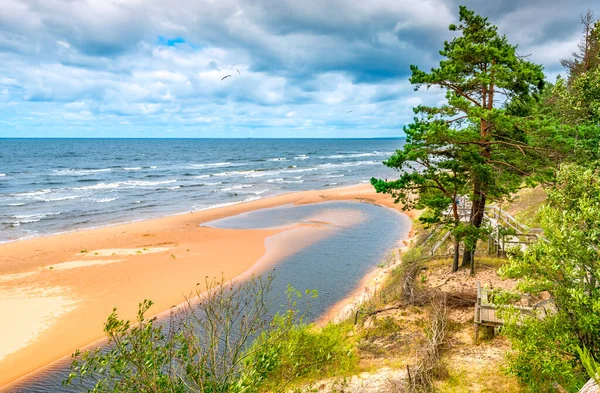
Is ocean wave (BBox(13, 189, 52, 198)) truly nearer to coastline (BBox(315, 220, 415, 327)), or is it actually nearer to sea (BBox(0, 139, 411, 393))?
sea (BBox(0, 139, 411, 393))

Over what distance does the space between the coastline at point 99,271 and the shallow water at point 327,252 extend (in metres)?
1.39

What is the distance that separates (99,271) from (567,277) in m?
22.8

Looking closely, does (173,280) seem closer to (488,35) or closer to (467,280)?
(467,280)

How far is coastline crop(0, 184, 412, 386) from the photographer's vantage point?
583 inches

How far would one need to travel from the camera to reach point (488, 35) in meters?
13.2

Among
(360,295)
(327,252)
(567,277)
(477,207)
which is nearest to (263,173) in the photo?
(327,252)

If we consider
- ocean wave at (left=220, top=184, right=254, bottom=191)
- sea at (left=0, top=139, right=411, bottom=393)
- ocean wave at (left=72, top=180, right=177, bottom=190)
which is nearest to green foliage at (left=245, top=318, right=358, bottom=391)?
sea at (left=0, top=139, right=411, bottom=393)

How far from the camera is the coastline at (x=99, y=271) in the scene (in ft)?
48.6

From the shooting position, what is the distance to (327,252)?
24.9 metres

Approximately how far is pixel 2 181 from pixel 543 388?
241 feet

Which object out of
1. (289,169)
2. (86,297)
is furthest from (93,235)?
(289,169)

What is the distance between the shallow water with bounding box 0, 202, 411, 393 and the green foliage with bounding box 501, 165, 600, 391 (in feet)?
29.5

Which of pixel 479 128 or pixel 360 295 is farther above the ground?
pixel 479 128

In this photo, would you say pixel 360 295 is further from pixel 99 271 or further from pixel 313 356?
pixel 99 271
